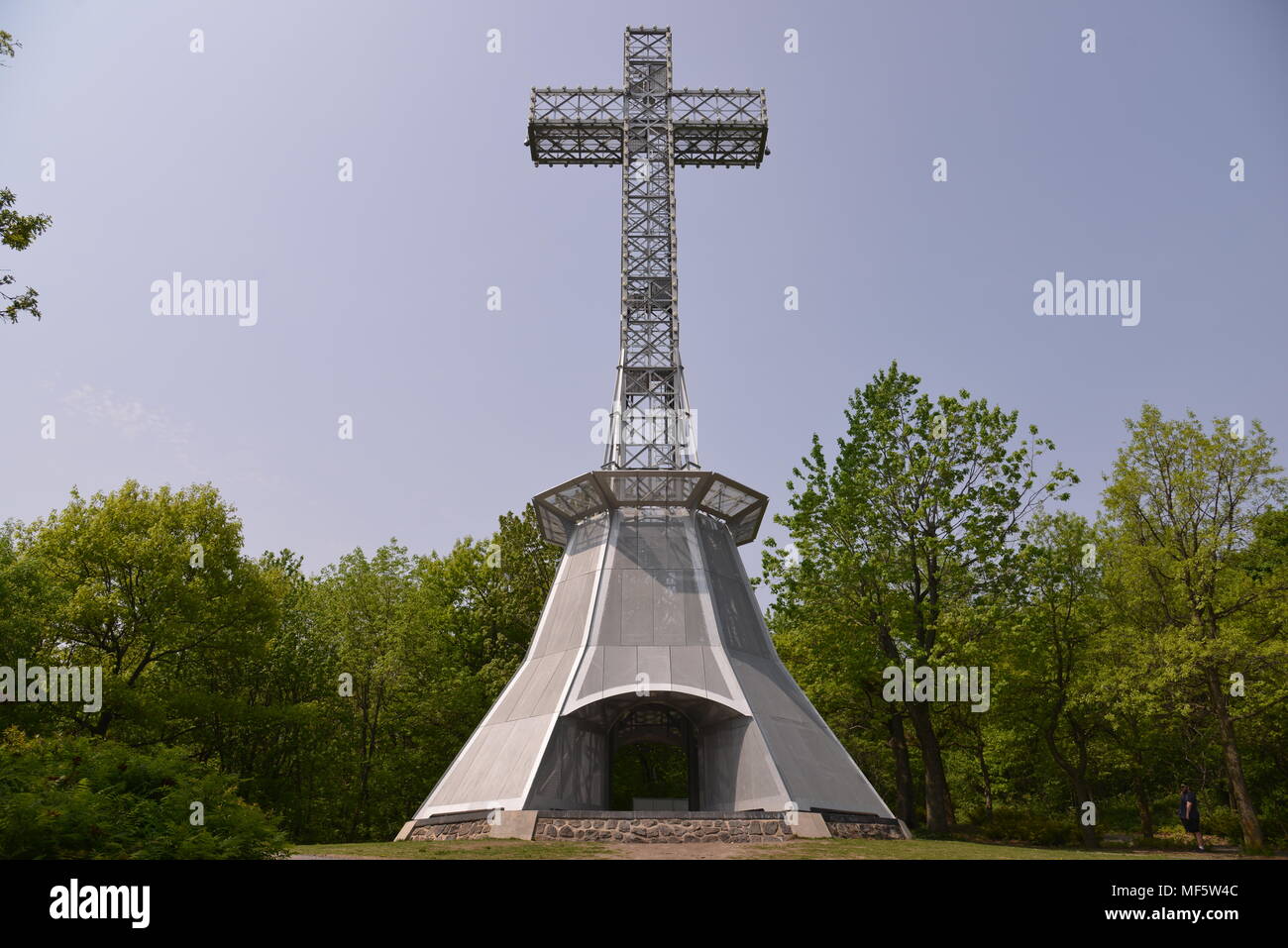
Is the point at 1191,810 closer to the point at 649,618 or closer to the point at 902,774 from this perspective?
the point at 902,774

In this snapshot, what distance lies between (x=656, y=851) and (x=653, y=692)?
6491 mm

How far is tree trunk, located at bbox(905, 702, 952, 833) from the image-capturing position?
2617 cm

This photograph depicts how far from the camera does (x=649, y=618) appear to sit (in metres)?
24.3

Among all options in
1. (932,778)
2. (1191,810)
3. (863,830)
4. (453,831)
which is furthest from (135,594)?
(1191,810)

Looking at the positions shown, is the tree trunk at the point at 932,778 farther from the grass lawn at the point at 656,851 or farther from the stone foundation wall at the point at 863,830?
the grass lawn at the point at 656,851

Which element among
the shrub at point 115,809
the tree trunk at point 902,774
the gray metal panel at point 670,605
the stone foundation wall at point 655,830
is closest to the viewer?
the shrub at point 115,809

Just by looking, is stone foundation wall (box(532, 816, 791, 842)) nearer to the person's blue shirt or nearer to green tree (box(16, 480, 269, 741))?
the person's blue shirt

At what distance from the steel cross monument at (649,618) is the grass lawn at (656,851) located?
196 centimetres

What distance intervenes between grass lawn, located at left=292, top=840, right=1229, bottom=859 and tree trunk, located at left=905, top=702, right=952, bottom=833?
8.10 metres

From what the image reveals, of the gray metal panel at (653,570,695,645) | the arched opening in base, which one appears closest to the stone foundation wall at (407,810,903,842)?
the arched opening in base

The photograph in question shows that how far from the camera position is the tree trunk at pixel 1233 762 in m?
23.5

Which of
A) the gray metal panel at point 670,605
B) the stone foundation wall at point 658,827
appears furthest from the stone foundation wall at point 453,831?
the gray metal panel at point 670,605

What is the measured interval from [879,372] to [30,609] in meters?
29.1
